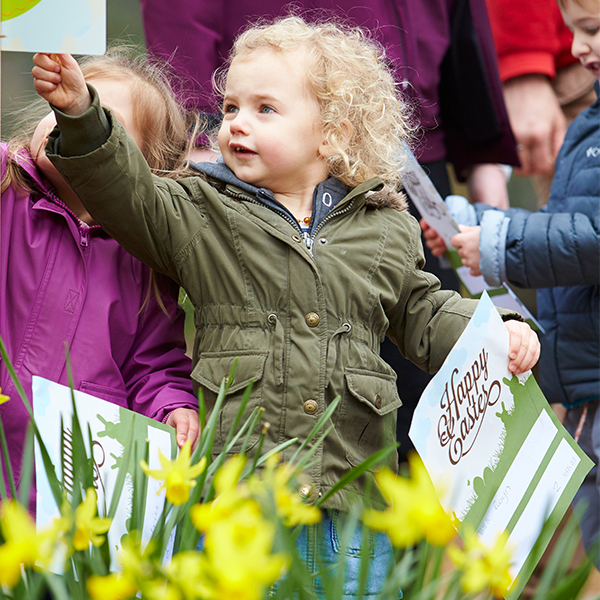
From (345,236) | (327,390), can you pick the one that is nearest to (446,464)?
(327,390)

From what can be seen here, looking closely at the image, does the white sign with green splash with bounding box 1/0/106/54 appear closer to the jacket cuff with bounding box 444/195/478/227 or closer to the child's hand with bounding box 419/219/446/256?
the child's hand with bounding box 419/219/446/256

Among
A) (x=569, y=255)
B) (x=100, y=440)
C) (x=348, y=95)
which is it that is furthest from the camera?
(x=569, y=255)

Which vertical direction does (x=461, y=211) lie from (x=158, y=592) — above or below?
below

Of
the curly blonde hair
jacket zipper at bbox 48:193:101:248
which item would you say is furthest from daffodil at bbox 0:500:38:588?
the curly blonde hair

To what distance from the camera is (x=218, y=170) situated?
1109mm

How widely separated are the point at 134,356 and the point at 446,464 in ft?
1.63

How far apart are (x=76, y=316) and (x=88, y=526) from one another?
2.08ft

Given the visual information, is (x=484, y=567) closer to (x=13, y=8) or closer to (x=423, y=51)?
(x=13, y=8)

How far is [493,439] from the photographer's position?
2.99 feet

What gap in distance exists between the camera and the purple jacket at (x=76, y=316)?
40.3 inches

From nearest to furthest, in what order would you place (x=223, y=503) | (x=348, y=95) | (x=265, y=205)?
(x=223, y=503)
(x=265, y=205)
(x=348, y=95)

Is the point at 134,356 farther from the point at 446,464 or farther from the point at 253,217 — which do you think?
the point at 446,464

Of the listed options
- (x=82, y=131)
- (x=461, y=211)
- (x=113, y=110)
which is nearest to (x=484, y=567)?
(x=82, y=131)

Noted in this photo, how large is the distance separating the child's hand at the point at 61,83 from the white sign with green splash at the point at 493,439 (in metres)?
0.54
